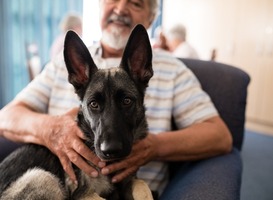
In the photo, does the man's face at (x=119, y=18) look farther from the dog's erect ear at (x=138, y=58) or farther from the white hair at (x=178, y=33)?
the white hair at (x=178, y=33)

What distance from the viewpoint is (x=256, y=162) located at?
349cm

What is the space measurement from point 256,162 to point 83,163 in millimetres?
2926

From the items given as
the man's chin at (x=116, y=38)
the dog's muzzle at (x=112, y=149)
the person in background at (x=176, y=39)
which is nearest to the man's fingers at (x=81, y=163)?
the dog's muzzle at (x=112, y=149)

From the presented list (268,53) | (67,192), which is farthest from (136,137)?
(268,53)

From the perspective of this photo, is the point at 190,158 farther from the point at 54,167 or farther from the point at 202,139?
the point at 54,167

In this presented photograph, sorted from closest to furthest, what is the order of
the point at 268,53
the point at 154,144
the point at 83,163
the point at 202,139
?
the point at 83,163 → the point at 154,144 → the point at 202,139 → the point at 268,53

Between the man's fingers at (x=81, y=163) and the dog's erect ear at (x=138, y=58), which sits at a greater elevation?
the dog's erect ear at (x=138, y=58)

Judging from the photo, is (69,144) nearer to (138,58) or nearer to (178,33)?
(138,58)

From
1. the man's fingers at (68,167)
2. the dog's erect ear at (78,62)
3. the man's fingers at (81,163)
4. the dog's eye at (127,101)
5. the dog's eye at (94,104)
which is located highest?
the dog's erect ear at (78,62)

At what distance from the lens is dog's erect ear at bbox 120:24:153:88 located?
1084 millimetres

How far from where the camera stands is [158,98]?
4.91ft

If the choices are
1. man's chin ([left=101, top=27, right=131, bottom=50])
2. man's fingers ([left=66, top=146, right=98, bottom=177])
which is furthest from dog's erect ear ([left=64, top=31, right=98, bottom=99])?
man's chin ([left=101, top=27, right=131, bottom=50])

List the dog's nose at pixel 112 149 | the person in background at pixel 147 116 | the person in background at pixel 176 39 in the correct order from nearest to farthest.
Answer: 1. the dog's nose at pixel 112 149
2. the person in background at pixel 147 116
3. the person in background at pixel 176 39

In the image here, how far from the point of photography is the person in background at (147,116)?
1.18 metres
